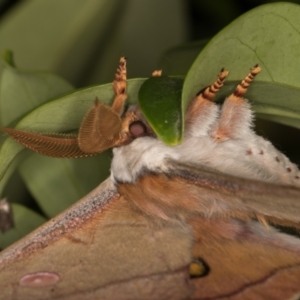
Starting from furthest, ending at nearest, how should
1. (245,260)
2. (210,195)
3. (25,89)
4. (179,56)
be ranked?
1. (179,56)
2. (25,89)
3. (245,260)
4. (210,195)

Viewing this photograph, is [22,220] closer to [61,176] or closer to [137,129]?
[61,176]

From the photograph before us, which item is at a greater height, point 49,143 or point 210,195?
point 49,143

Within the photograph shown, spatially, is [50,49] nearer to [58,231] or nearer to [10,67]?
[10,67]

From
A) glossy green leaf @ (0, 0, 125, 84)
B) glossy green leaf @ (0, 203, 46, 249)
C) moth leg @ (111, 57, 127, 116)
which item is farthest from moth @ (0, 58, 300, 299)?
glossy green leaf @ (0, 0, 125, 84)

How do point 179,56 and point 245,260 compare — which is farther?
point 179,56

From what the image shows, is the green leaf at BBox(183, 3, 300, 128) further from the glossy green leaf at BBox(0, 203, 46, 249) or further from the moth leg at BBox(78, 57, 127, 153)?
the glossy green leaf at BBox(0, 203, 46, 249)

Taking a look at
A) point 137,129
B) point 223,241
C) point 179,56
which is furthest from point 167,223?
point 179,56

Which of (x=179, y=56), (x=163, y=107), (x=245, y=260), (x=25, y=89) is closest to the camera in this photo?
(x=163, y=107)

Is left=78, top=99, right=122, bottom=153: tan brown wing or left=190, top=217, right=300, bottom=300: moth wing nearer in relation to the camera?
left=78, top=99, right=122, bottom=153: tan brown wing
